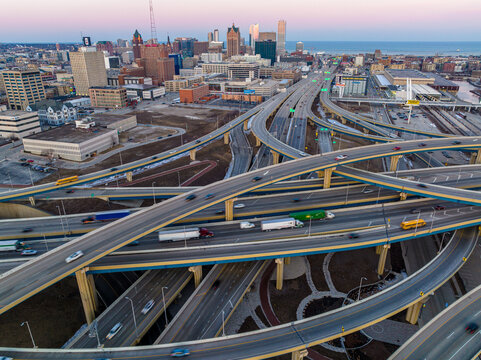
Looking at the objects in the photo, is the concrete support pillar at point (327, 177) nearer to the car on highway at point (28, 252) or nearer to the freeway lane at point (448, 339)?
the freeway lane at point (448, 339)

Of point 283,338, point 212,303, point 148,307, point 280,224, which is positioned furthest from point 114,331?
point 280,224

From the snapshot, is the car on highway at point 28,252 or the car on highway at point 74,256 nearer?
the car on highway at point 74,256

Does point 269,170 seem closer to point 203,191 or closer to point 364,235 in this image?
point 203,191

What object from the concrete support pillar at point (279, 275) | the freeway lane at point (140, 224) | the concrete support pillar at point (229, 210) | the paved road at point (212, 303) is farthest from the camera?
the concrete support pillar at point (229, 210)

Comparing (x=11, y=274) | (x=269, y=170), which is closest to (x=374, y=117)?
(x=269, y=170)

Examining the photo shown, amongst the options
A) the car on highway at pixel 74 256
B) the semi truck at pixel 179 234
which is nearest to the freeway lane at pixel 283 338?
the car on highway at pixel 74 256

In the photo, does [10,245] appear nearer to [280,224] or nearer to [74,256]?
[74,256]

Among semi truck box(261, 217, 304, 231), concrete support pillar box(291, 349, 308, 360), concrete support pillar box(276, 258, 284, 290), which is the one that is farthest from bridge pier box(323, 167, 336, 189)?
concrete support pillar box(291, 349, 308, 360)
